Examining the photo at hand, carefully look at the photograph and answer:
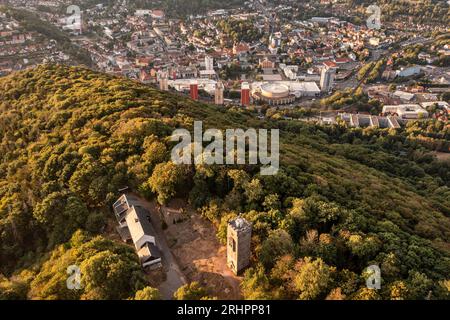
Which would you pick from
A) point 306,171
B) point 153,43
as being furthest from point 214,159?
point 153,43

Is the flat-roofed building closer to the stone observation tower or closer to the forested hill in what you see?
the forested hill

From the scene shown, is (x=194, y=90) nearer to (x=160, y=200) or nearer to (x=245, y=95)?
(x=245, y=95)

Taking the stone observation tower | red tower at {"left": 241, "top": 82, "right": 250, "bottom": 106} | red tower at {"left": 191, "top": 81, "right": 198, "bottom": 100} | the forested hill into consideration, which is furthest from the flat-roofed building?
red tower at {"left": 241, "top": 82, "right": 250, "bottom": 106}

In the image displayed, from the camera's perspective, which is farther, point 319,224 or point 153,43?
point 153,43

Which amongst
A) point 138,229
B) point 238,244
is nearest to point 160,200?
point 138,229

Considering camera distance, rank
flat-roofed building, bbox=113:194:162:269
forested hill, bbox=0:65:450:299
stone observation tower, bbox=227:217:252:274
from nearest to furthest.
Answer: forested hill, bbox=0:65:450:299 → stone observation tower, bbox=227:217:252:274 → flat-roofed building, bbox=113:194:162:269
